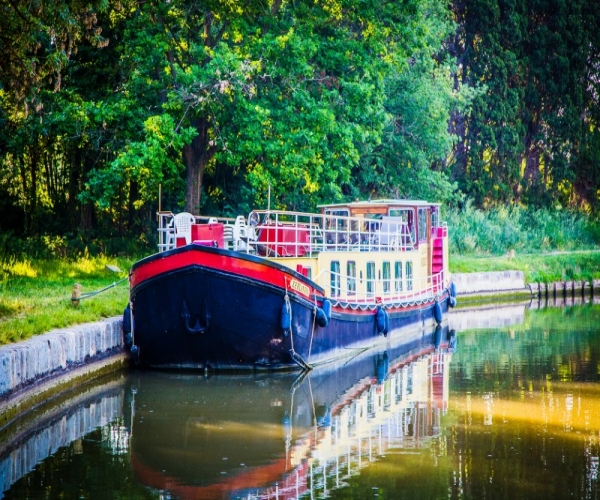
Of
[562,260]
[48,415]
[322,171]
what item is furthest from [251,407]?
[562,260]

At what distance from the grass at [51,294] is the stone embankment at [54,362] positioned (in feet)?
1.08

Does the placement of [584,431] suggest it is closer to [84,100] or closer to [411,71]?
[84,100]

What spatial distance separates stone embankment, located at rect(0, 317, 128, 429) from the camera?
48.6ft

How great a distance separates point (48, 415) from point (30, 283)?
9.69 meters

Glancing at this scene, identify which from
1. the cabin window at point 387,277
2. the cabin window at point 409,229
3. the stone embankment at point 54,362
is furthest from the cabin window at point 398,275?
the stone embankment at point 54,362

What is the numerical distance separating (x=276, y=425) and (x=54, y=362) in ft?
13.2

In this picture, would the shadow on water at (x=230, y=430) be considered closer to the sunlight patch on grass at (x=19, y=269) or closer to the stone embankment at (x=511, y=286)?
the sunlight patch on grass at (x=19, y=269)

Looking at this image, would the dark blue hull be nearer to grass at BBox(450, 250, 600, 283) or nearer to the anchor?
the anchor

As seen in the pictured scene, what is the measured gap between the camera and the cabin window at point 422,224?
28664mm

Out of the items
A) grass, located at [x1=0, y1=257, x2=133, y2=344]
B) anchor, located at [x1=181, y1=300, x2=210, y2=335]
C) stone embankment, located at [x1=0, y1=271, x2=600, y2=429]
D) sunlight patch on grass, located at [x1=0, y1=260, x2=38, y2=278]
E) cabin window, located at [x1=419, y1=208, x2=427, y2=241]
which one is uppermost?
cabin window, located at [x1=419, y1=208, x2=427, y2=241]

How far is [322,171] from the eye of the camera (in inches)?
1184

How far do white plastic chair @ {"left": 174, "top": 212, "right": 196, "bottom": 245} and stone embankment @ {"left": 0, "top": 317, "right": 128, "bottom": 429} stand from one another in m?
2.19

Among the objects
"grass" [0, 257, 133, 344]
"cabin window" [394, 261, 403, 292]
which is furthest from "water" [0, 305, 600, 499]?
"cabin window" [394, 261, 403, 292]

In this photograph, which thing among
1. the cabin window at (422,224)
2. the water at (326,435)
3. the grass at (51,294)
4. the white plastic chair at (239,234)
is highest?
the cabin window at (422,224)
